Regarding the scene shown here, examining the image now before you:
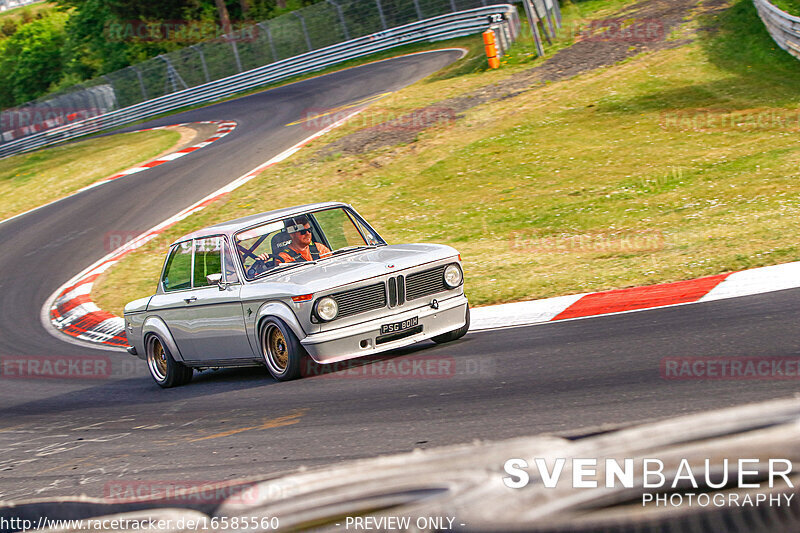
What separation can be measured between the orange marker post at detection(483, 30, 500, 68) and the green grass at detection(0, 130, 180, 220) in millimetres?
10316

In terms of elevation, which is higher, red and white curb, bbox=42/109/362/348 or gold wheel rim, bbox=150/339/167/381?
gold wheel rim, bbox=150/339/167/381

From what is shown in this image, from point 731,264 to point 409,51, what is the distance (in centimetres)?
2809

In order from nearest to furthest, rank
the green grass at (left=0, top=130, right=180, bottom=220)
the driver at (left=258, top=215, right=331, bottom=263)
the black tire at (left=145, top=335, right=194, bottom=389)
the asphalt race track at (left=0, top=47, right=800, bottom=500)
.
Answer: the asphalt race track at (left=0, top=47, right=800, bottom=500) → the driver at (left=258, top=215, right=331, bottom=263) → the black tire at (left=145, top=335, right=194, bottom=389) → the green grass at (left=0, top=130, right=180, bottom=220)

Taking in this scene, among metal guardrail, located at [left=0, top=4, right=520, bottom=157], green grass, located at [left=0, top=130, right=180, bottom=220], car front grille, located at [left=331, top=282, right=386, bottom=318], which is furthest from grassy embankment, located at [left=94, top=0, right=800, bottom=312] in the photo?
metal guardrail, located at [left=0, top=4, right=520, bottom=157]

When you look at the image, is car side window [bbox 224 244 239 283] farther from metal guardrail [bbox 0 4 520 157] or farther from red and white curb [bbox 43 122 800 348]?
metal guardrail [bbox 0 4 520 157]

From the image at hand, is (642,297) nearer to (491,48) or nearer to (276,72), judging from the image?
(491,48)

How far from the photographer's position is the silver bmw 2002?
24.4 feet

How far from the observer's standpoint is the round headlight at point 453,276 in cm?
Answer: 802

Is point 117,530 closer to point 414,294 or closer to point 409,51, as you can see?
point 414,294

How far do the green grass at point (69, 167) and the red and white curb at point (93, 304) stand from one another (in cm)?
768

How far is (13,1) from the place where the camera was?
106 m

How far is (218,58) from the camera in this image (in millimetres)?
41688

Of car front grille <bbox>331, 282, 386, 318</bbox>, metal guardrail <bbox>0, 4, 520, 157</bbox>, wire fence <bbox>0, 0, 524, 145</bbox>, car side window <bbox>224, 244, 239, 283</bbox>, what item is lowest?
car front grille <bbox>331, 282, 386, 318</bbox>

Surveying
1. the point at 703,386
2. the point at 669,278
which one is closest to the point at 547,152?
the point at 669,278
